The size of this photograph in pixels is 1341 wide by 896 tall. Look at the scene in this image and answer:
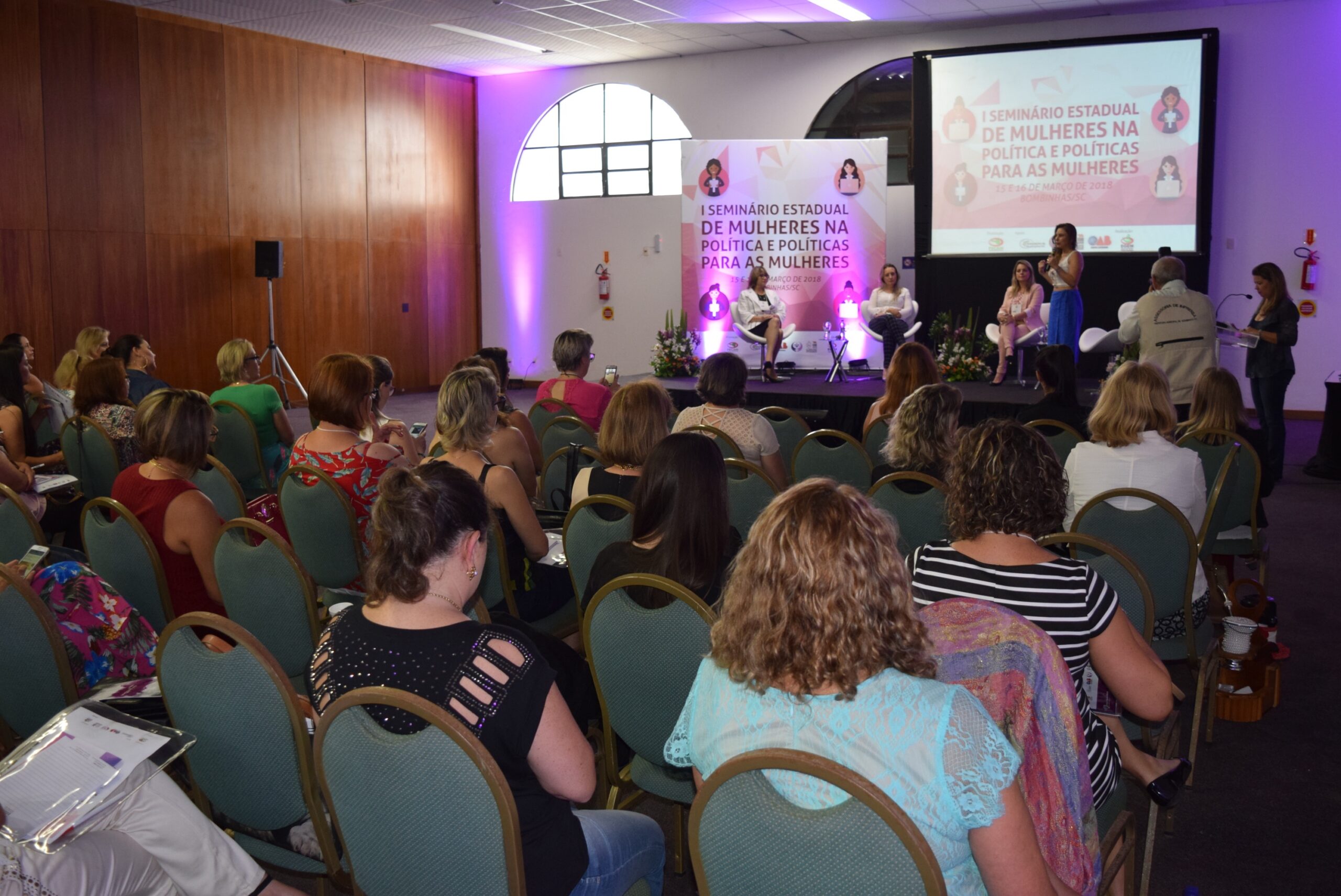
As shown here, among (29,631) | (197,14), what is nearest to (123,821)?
(29,631)

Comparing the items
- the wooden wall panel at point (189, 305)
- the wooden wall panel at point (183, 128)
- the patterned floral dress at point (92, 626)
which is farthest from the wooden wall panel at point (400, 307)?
the patterned floral dress at point (92, 626)

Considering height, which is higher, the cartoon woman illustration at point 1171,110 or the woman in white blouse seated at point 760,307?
the cartoon woman illustration at point 1171,110

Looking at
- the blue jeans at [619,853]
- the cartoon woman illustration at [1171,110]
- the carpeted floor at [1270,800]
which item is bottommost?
the carpeted floor at [1270,800]

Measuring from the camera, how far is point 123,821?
6.04ft

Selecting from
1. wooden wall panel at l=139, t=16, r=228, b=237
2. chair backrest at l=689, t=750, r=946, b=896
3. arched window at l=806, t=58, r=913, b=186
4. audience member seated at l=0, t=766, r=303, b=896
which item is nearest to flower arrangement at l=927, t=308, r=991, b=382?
arched window at l=806, t=58, r=913, b=186

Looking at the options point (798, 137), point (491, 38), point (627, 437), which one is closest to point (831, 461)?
point (627, 437)

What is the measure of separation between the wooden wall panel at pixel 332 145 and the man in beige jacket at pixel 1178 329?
30.6ft

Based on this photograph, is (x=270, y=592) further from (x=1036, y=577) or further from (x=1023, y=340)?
(x=1023, y=340)

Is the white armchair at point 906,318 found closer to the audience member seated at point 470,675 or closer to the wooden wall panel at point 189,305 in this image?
the wooden wall panel at point 189,305

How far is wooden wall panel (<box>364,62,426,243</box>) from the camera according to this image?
1324cm

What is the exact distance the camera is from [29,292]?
10102mm

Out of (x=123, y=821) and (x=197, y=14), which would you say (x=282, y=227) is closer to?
(x=197, y=14)

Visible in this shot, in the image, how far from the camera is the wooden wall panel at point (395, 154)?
43.4 ft

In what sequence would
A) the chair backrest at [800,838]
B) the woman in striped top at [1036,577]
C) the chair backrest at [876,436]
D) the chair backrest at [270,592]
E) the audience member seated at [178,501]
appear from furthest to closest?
the chair backrest at [876,436] → the audience member seated at [178,501] → the chair backrest at [270,592] → the woman in striped top at [1036,577] → the chair backrest at [800,838]
